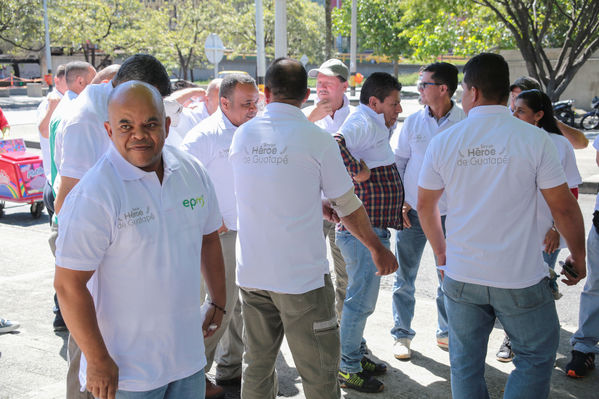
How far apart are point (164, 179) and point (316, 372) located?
1.37 metres

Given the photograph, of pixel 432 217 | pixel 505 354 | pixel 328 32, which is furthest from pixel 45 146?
pixel 328 32

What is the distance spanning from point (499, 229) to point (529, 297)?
1.18 ft

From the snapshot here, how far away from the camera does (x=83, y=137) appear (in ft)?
11.3

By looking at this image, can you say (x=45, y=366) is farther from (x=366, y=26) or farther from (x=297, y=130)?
(x=366, y=26)

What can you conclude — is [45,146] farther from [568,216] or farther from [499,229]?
[568,216]

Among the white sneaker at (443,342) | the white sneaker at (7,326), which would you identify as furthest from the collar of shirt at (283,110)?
the white sneaker at (7,326)

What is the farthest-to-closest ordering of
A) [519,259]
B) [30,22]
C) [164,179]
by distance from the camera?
[30,22] < [519,259] < [164,179]

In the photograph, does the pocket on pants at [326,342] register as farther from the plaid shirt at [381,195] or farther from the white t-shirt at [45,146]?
the white t-shirt at [45,146]

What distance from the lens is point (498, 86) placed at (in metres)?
3.10

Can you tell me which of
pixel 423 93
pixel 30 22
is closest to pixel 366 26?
pixel 30 22

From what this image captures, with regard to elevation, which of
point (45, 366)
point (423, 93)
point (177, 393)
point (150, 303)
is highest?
point (423, 93)

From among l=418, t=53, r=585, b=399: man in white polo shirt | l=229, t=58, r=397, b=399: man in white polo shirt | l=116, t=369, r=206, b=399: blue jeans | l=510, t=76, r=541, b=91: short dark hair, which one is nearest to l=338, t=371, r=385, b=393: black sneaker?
l=229, t=58, r=397, b=399: man in white polo shirt

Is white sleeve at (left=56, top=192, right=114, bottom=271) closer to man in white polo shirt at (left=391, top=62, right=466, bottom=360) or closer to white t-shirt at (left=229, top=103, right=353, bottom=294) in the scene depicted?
white t-shirt at (left=229, top=103, right=353, bottom=294)

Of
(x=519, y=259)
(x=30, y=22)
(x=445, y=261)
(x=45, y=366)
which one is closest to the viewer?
(x=519, y=259)
